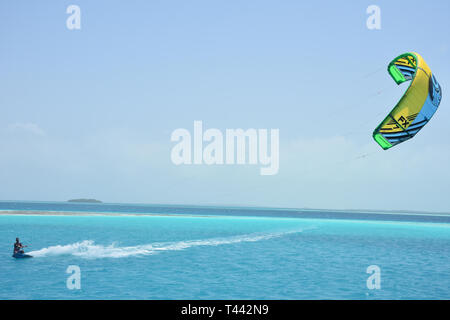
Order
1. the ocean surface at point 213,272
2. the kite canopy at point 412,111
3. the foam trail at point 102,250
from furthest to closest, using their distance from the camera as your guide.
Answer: the foam trail at point 102,250, the kite canopy at point 412,111, the ocean surface at point 213,272

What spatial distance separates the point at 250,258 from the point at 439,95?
1681 cm

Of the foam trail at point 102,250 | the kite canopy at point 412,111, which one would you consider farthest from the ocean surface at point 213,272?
the kite canopy at point 412,111

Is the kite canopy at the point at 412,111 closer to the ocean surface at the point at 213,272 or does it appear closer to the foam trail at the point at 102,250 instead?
the ocean surface at the point at 213,272

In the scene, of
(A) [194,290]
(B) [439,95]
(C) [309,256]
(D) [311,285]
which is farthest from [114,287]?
(B) [439,95]

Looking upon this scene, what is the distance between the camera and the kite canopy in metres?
17.7

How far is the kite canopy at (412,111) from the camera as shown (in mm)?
17719

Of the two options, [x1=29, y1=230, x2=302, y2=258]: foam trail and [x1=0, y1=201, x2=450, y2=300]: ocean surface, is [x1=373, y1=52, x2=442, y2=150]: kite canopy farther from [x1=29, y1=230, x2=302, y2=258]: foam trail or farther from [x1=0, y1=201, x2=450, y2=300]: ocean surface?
[x1=29, y1=230, x2=302, y2=258]: foam trail

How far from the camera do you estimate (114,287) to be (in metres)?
17.7

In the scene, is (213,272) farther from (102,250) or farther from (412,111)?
(412,111)

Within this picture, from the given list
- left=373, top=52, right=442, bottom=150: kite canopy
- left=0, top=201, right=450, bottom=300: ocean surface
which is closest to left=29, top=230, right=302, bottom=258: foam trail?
left=0, top=201, right=450, bottom=300: ocean surface

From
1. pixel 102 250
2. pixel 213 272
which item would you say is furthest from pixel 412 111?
pixel 102 250

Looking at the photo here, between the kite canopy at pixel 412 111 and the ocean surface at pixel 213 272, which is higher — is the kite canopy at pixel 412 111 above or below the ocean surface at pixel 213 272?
above

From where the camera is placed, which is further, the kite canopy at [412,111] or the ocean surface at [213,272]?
the kite canopy at [412,111]

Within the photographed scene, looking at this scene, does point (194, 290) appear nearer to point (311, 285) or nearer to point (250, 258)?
point (311, 285)
